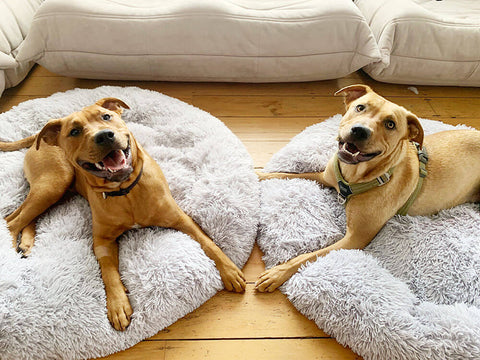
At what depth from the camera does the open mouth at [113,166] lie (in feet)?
6.14

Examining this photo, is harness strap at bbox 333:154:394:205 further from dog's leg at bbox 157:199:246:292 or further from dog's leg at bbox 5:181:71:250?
dog's leg at bbox 5:181:71:250

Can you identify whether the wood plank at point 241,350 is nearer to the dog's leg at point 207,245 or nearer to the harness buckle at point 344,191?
the dog's leg at point 207,245

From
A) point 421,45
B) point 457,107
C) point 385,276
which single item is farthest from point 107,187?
point 457,107

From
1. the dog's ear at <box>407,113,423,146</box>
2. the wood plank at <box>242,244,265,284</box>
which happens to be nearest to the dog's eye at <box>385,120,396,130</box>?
the dog's ear at <box>407,113,423,146</box>

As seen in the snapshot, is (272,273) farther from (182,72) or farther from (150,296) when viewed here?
(182,72)

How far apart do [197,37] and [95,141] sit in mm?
1557

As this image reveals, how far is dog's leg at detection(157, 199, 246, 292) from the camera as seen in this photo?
2111 mm

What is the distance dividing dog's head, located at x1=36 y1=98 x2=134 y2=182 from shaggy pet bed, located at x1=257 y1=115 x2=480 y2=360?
93 centimetres

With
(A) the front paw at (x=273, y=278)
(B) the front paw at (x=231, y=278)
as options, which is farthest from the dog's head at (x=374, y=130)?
(B) the front paw at (x=231, y=278)

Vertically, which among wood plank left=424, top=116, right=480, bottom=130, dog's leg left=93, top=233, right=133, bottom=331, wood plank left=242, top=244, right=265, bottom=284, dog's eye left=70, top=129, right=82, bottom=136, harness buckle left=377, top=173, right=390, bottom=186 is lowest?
wood plank left=242, top=244, right=265, bottom=284

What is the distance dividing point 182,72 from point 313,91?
1.12m

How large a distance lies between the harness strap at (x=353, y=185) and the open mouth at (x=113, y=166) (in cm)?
115

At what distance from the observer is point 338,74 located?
3307 millimetres

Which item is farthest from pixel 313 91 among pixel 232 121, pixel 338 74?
pixel 232 121
